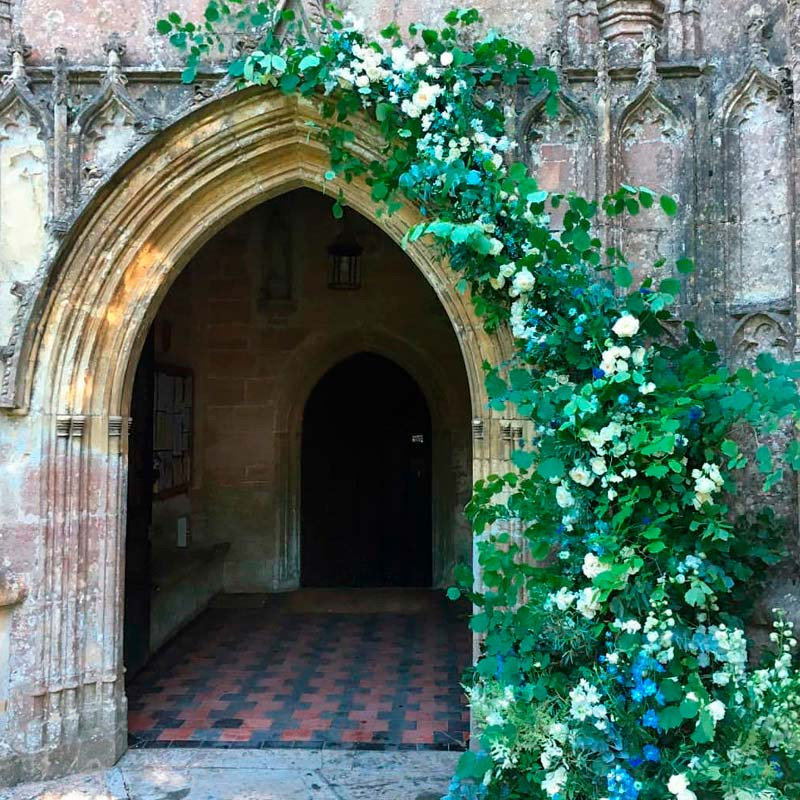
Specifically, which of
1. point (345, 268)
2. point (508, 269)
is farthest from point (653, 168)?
point (345, 268)

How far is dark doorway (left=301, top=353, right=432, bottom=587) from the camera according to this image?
25.1 feet

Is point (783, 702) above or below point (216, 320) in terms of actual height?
below

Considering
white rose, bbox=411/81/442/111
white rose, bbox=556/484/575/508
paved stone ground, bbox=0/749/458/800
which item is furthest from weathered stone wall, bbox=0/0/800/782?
white rose, bbox=556/484/575/508

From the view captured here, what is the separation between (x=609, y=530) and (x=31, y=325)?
274 centimetres

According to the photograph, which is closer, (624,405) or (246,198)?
(624,405)

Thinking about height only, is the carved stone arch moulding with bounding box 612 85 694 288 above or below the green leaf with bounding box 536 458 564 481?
above

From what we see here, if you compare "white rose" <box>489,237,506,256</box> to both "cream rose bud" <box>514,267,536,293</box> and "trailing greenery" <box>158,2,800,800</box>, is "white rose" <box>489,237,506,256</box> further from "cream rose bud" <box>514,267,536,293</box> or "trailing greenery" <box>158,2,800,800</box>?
"cream rose bud" <box>514,267,536,293</box>

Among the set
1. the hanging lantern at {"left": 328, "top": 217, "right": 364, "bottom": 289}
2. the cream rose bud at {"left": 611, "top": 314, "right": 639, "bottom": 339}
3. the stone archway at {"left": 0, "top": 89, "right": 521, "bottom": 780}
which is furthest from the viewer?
the hanging lantern at {"left": 328, "top": 217, "right": 364, "bottom": 289}

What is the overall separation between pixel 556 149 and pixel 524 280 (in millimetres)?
987

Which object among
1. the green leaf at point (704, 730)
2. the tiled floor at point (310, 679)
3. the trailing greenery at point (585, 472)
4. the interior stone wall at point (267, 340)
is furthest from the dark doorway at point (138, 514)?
the green leaf at point (704, 730)

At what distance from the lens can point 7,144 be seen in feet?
12.1

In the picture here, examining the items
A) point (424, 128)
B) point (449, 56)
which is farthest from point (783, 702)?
point (449, 56)

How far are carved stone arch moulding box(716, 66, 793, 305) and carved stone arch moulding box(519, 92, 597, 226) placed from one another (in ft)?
2.06

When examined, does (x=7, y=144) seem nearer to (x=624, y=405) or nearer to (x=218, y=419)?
(x=624, y=405)
